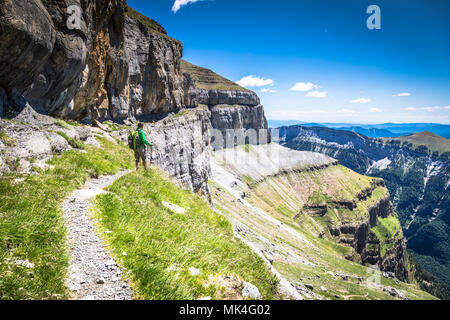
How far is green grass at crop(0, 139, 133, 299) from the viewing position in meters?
4.07

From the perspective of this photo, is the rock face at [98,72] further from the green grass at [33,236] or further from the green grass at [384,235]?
the green grass at [384,235]

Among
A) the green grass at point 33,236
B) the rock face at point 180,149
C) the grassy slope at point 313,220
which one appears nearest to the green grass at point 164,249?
the green grass at point 33,236

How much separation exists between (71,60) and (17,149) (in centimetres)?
1196

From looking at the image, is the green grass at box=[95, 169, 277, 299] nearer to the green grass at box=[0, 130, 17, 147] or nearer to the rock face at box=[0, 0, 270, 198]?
the green grass at box=[0, 130, 17, 147]

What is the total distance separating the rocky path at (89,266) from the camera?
4621 millimetres

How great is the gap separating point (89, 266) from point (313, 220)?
160938mm

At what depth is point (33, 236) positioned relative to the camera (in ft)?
17.7

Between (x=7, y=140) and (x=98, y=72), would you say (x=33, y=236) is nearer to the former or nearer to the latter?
(x=7, y=140)

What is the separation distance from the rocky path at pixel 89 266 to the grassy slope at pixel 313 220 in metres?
45.7

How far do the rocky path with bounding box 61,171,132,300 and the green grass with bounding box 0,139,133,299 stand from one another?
0.24 meters

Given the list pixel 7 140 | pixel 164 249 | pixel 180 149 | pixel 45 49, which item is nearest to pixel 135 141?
pixel 7 140

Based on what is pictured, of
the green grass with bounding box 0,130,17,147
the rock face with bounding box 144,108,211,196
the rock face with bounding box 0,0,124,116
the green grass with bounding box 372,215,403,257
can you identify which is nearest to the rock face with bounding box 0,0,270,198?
the rock face with bounding box 0,0,124,116
